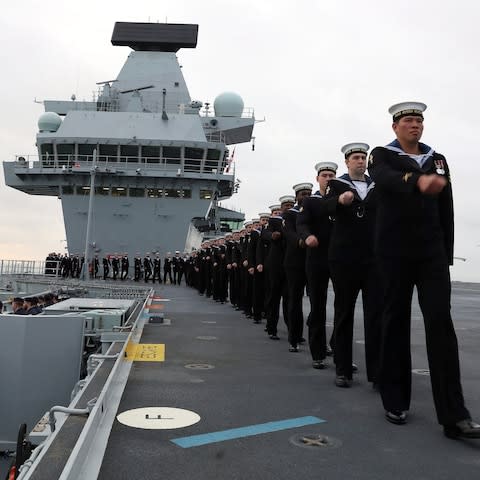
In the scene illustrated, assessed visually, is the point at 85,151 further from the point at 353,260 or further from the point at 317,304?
the point at 353,260

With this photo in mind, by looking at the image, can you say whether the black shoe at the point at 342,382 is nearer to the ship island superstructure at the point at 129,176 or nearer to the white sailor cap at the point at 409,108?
→ the white sailor cap at the point at 409,108

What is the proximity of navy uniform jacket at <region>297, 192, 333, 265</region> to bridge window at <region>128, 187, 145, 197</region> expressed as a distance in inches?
1026

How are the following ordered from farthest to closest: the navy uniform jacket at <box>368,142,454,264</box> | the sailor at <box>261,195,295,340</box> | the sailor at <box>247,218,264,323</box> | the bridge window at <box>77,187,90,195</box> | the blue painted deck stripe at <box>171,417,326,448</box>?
the bridge window at <box>77,187,90,195</box> → the sailor at <box>247,218,264,323</box> → the sailor at <box>261,195,295,340</box> → the navy uniform jacket at <box>368,142,454,264</box> → the blue painted deck stripe at <box>171,417,326,448</box>

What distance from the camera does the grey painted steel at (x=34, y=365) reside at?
6375 millimetres

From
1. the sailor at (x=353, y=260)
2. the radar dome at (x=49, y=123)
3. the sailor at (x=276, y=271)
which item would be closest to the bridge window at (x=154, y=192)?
the radar dome at (x=49, y=123)

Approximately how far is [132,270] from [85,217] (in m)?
4.08

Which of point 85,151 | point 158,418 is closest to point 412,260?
point 158,418

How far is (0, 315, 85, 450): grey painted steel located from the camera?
20.9ft

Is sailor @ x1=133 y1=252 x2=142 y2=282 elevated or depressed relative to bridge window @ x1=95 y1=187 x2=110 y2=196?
depressed

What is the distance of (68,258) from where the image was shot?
31078 mm

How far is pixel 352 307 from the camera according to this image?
4.22m

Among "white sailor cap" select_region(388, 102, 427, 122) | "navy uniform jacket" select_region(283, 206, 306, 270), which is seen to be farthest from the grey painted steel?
"white sailor cap" select_region(388, 102, 427, 122)

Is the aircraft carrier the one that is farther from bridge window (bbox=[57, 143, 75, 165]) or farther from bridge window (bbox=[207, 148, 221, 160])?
bridge window (bbox=[57, 143, 75, 165])

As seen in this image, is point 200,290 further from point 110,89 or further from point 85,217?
point 110,89
